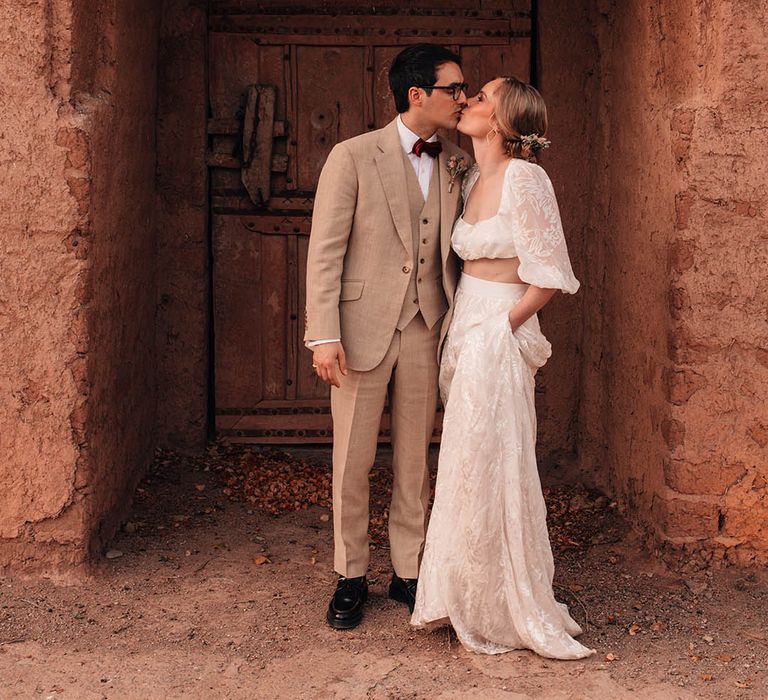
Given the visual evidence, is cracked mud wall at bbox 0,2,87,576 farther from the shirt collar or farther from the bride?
the bride

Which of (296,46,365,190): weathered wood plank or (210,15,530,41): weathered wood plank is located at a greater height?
(210,15,530,41): weathered wood plank

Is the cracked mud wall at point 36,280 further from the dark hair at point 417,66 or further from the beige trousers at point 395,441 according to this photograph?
the dark hair at point 417,66

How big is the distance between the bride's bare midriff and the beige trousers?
0.28m

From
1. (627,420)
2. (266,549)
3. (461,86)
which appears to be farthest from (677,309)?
(266,549)

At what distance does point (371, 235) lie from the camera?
3.61 m

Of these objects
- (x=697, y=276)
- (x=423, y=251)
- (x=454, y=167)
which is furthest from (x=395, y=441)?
(x=697, y=276)

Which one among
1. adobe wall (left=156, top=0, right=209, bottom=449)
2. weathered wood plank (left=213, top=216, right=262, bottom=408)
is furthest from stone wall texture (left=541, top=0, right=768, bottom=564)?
adobe wall (left=156, top=0, right=209, bottom=449)

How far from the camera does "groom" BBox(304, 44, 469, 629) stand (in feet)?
11.7

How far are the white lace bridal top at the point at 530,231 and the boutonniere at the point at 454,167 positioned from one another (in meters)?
0.26

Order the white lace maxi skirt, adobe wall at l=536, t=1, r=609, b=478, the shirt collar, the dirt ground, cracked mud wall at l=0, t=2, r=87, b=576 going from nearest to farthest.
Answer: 1. the dirt ground
2. the white lace maxi skirt
3. the shirt collar
4. cracked mud wall at l=0, t=2, r=87, b=576
5. adobe wall at l=536, t=1, r=609, b=478

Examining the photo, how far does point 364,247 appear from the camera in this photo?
362 cm

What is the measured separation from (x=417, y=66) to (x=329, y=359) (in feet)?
3.36

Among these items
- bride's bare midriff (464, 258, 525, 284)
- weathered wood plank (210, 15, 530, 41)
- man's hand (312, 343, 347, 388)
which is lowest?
man's hand (312, 343, 347, 388)

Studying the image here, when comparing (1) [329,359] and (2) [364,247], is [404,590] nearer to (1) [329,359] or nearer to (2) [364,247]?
(1) [329,359]
